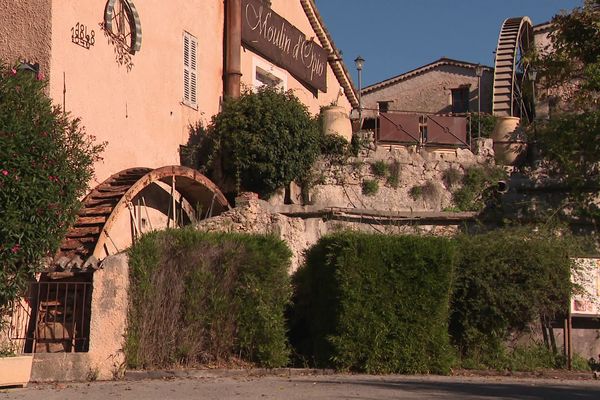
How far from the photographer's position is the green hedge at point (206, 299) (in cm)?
1349

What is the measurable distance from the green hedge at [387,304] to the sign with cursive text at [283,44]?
9.06m

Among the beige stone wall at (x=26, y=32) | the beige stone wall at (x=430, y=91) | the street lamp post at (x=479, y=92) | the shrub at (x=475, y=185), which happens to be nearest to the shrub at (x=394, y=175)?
the shrub at (x=475, y=185)

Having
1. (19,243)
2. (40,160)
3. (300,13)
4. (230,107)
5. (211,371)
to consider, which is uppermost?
(300,13)

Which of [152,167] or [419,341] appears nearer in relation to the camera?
[419,341]

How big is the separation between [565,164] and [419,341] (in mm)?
6682

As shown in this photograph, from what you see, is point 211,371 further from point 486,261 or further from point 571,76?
point 571,76

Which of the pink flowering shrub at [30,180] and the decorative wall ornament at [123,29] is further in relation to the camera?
the decorative wall ornament at [123,29]

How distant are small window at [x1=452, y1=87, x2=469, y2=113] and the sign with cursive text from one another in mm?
10826

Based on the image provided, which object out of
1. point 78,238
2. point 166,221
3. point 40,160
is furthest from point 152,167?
point 40,160

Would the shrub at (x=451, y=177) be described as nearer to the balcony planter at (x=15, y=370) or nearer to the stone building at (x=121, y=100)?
the stone building at (x=121, y=100)

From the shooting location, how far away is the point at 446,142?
2538 centimetres

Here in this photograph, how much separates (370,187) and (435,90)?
17510 millimetres

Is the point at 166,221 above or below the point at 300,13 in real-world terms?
below

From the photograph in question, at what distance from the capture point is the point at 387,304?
46.5 ft
